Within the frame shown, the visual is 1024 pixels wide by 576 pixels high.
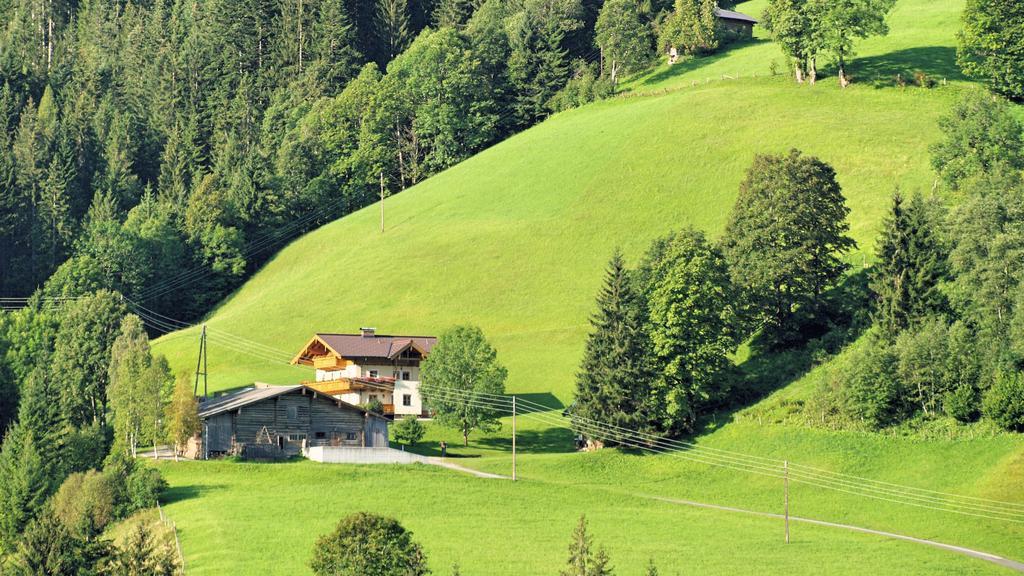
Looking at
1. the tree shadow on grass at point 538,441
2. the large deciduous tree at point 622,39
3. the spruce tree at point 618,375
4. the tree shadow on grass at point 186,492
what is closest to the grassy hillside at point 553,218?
the tree shadow on grass at point 538,441

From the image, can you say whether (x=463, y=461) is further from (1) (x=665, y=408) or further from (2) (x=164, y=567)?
(2) (x=164, y=567)

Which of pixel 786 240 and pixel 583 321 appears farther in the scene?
pixel 583 321

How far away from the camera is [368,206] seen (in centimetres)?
16575

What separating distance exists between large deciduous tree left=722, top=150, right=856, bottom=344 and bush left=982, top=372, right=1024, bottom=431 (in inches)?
793

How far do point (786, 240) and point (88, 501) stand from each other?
182 feet

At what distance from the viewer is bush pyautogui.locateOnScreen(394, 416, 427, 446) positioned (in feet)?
331

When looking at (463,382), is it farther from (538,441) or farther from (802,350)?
(802,350)

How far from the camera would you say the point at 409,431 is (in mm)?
100750

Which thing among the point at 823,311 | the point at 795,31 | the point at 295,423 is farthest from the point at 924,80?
the point at 295,423

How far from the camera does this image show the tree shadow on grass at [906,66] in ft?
506

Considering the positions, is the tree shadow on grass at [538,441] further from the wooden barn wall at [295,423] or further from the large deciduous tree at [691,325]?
the large deciduous tree at [691,325]

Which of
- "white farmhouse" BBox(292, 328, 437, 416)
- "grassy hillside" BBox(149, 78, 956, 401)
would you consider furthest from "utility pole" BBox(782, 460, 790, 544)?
"white farmhouse" BBox(292, 328, 437, 416)

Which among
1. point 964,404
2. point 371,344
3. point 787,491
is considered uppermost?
point 371,344

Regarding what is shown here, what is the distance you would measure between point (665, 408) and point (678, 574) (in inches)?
1292
